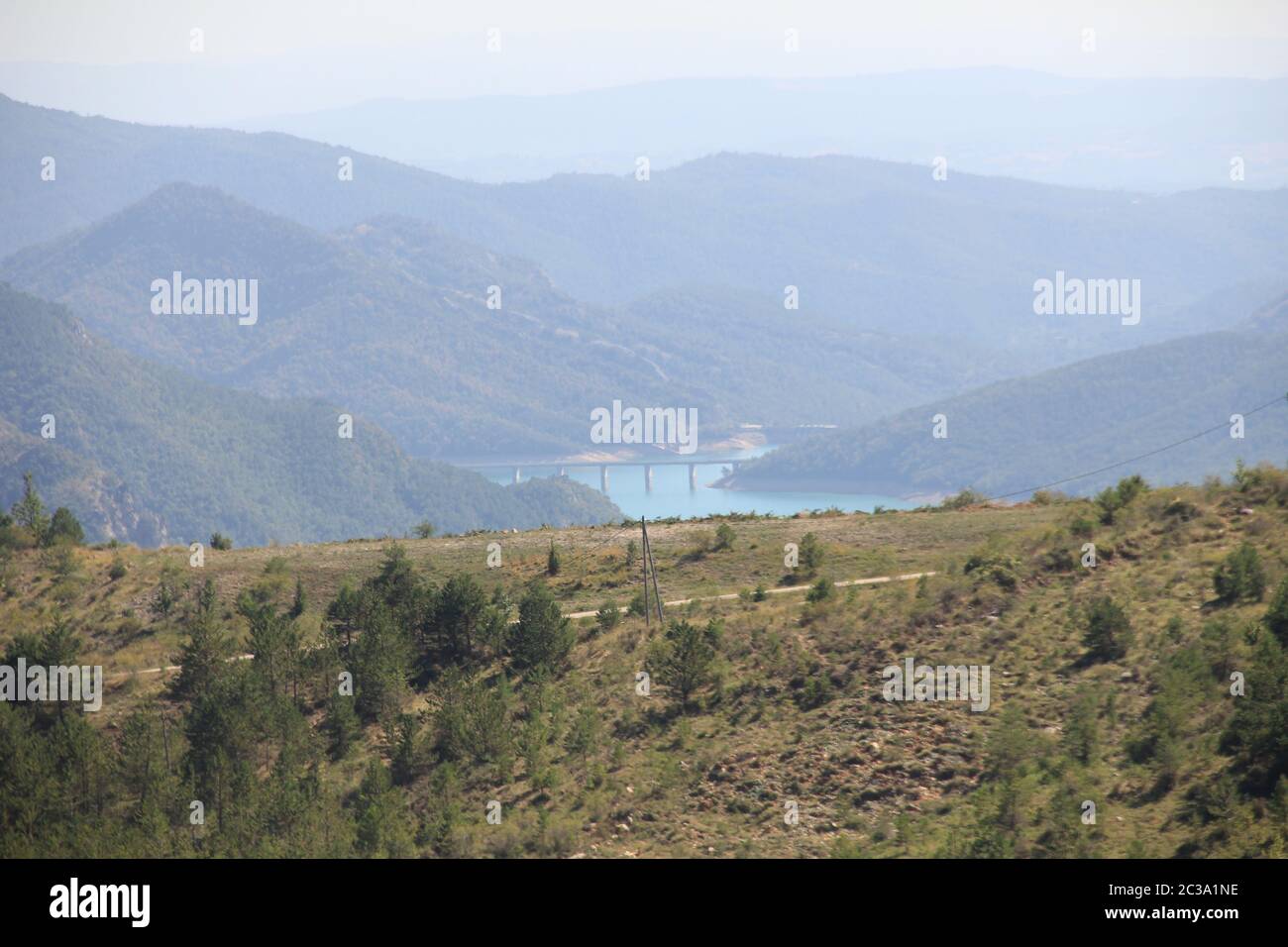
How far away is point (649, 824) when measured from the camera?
29188 mm

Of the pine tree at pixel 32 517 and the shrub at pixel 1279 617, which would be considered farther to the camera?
the pine tree at pixel 32 517

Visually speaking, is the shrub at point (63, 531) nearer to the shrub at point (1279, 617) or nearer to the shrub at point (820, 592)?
the shrub at point (820, 592)

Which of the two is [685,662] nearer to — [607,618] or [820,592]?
[607,618]

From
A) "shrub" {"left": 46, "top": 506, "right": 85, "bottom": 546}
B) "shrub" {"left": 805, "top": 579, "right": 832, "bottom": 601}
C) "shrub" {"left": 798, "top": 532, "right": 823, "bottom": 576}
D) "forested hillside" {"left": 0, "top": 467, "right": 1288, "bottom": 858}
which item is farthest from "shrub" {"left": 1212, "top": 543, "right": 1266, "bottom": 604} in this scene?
"shrub" {"left": 46, "top": 506, "right": 85, "bottom": 546}

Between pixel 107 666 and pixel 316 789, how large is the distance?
37.2ft

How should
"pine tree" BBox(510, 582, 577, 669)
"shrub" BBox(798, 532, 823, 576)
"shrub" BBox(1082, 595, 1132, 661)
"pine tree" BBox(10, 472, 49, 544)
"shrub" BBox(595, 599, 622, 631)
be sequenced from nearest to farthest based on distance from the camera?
"shrub" BBox(1082, 595, 1132, 661), "pine tree" BBox(510, 582, 577, 669), "shrub" BBox(595, 599, 622, 631), "shrub" BBox(798, 532, 823, 576), "pine tree" BBox(10, 472, 49, 544)

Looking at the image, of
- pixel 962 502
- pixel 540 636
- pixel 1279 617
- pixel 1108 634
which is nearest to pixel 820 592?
pixel 540 636

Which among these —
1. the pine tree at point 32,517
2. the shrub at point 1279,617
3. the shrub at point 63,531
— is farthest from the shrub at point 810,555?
the pine tree at point 32,517

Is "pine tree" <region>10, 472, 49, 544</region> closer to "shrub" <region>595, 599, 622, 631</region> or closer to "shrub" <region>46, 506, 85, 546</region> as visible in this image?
"shrub" <region>46, 506, 85, 546</region>

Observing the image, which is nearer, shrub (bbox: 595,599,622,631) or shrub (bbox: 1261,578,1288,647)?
shrub (bbox: 1261,578,1288,647)

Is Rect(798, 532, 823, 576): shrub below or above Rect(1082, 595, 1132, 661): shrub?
above

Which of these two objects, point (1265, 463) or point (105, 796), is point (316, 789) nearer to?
point (105, 796)
